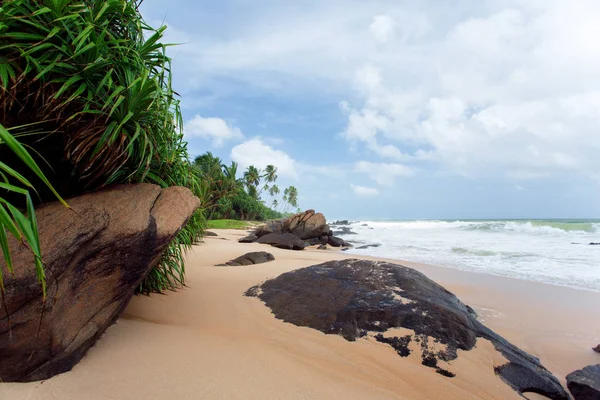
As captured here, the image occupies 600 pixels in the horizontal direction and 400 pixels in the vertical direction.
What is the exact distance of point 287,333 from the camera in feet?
12.0

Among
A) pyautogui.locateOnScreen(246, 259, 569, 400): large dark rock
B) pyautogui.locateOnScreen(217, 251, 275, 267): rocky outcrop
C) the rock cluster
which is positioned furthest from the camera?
the rock cluster

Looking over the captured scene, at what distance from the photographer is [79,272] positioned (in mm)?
2738

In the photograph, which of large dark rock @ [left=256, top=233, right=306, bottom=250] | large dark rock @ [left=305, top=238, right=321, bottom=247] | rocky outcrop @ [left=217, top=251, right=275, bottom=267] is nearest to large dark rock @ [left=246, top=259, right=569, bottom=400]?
rocky outcrop @ [left=217, top=251, right=275, bottom=267]

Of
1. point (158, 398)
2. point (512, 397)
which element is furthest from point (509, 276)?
point (158, 398)

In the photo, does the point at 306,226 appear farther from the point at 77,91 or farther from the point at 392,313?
the point at 77,91

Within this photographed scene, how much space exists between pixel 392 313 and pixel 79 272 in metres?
3.22

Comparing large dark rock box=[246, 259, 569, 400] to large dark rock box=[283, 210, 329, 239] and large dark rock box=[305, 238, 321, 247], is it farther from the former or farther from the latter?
large dark rock box=[283, 210, 329, 239]

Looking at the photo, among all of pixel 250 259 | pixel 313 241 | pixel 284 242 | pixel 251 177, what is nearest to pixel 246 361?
pixel 250 259

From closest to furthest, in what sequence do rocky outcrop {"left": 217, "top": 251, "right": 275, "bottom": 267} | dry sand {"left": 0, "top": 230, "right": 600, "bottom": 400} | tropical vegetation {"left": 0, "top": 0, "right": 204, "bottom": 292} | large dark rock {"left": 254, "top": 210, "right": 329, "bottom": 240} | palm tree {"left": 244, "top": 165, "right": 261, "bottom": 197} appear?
dry sand {"left": 0, "top": 230, "right": 600, "bottom": 400}
tropical vegetation {"left": 0, "top": 0, "right": 204, "bottom": 292}
rocky outcrop {"left": 217, "top": 251, "right": 275, "bottom": 267}
large dark rock {"left": 254, "top": 210, "right": 329, "bottom": 240}
palm tree {"left": 244, "top": 165, "right": 261, "bottom": 197}

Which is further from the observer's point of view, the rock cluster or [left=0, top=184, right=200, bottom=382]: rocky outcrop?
the rock cluster

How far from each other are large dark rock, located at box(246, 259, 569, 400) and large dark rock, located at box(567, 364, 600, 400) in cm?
11

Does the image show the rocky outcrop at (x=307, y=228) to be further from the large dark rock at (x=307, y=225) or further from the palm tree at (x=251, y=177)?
the palm tree at (x=251, y=177)

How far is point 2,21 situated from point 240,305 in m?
3.75

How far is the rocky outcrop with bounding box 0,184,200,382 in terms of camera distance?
235 centimetres
